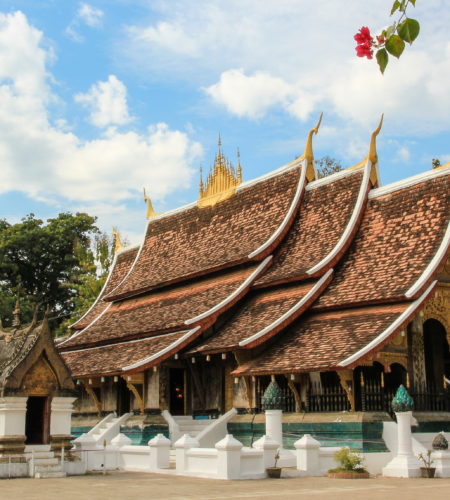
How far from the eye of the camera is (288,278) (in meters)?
17.3

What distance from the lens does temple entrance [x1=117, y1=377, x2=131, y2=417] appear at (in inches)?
759

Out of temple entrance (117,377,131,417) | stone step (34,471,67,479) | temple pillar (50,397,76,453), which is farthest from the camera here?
temple entrance (117,377,131,417)

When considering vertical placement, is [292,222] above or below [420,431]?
above

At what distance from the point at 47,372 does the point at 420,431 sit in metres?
7.07

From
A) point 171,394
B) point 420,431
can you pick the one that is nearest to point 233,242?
point 171,394

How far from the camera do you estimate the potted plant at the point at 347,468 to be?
12047 mm

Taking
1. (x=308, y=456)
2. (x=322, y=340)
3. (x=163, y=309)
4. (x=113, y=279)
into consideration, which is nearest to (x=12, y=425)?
(x=308, y=456)

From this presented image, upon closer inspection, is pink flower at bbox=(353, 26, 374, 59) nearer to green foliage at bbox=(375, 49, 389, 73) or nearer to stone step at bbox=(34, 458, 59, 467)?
A: green foliage at bbox=(375, 49, 389, 73)

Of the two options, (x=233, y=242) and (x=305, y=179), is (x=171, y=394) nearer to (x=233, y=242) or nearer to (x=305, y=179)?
(x=233, y=242)

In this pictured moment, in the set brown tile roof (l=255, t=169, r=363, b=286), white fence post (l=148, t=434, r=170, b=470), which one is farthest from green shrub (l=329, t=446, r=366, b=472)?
brown tile roof (l=255, t=169, r=363, b=286)

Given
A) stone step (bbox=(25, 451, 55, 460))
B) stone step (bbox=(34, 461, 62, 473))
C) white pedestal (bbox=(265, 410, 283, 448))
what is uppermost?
white pedestal (bbox=(265, 410, 283, 448))

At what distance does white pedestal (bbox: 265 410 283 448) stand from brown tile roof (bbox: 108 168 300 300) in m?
5.37

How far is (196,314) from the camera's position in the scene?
17953mm

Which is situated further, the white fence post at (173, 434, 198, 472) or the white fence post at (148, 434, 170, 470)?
the white fence post at (148, 434, 170, 470)
